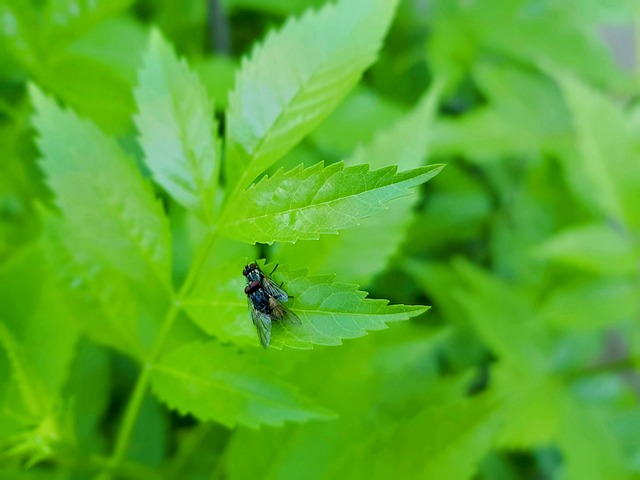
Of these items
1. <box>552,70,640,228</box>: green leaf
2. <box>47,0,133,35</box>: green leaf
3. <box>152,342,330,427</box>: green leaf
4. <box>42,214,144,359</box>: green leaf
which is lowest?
<box>552,70,640,228</box>: green leaf

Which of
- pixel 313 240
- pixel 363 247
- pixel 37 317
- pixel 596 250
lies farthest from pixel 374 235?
pixel 596 250

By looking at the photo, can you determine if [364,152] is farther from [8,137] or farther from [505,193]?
[505,193]

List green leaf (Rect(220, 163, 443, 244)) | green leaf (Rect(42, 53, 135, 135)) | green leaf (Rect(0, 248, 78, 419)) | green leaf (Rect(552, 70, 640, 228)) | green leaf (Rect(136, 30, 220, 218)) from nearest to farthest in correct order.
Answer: green leaf (Rect(220, 163, 443, 244)) < green leaf (Rect(136, 30, 220, 218)) < green leaf (Rect(0, 248, 78, 419)) < green leaf (Rect(42, 53, 135, 135)) < green leaf (Rect(552, 70, 640, 228))

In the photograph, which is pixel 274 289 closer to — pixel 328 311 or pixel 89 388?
pixel 328 311

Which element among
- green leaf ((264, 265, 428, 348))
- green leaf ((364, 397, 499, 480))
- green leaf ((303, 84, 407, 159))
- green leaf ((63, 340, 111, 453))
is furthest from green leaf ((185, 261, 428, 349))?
green leaf ((303, 84, 407, 159))

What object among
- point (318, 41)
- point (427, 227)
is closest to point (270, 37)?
point (318, 41)

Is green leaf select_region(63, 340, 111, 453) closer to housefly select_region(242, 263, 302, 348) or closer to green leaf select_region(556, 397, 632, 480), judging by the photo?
housefly select_region(242, 263, 302, 348)

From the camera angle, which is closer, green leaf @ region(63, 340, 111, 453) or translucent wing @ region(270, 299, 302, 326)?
translucent wing @ region(270, 299, 302, 326)
